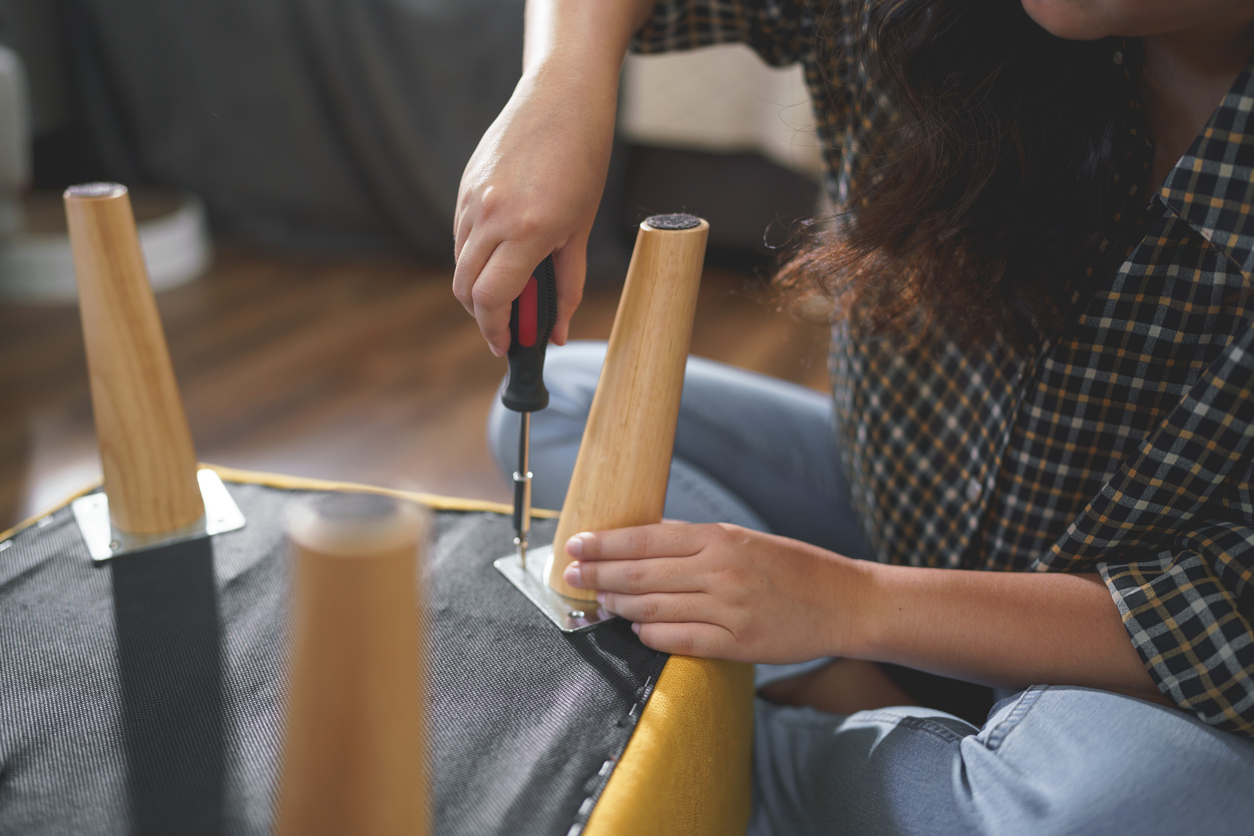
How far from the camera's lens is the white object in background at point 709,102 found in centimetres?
189

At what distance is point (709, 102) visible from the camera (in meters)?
1.94

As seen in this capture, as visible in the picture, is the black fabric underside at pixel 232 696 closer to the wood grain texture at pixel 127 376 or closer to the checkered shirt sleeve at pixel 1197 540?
the wood grain texture at pixel 127 376

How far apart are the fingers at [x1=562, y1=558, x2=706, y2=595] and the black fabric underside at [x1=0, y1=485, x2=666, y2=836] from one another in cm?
3

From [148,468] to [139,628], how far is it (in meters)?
0.11

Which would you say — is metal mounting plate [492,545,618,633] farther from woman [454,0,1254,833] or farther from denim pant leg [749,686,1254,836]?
denim pant leg [749,686,1254,836]

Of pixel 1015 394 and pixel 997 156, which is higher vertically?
pixel 997 156

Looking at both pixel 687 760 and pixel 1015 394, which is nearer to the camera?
pixel 687 760

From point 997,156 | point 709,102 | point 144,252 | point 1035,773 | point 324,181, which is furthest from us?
point 324,181

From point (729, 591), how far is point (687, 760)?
9cm

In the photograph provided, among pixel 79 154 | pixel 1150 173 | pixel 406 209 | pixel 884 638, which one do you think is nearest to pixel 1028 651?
pixel 884 638

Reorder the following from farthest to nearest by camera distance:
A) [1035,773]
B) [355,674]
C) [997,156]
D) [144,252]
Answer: [144,252] < [997,156] < [1035,773] < [355,674]

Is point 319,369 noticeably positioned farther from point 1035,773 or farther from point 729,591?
point 1035,773

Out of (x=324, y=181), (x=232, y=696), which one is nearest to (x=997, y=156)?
(x=232, y=696)

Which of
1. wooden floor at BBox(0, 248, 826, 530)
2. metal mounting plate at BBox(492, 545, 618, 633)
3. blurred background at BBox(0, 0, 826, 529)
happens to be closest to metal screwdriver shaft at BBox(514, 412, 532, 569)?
metal mounting plate at BBox(492, 545, 618, 633)
